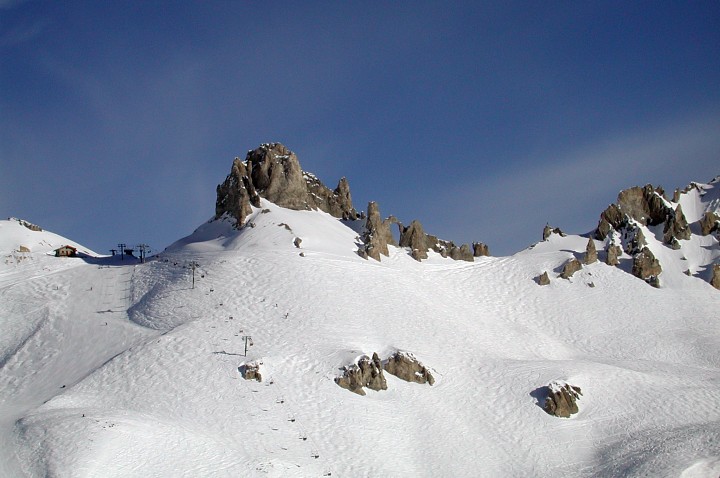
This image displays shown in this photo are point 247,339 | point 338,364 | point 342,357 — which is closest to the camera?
point 338,364

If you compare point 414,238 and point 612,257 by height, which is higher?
point 414,238

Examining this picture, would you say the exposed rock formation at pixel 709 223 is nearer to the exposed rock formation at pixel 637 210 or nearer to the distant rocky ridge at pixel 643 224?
the distant rocky ridge at pixel 643 224

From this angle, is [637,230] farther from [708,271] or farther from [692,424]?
[692,424]

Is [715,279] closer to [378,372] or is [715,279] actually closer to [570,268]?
[570,268]

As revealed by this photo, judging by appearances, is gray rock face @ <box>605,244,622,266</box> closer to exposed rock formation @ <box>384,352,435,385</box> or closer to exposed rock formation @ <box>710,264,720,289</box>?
exposed rock formation @ <box>710,264,720,289</box>

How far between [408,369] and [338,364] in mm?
5260

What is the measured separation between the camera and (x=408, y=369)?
51938 millimetres

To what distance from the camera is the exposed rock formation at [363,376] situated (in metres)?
48.9

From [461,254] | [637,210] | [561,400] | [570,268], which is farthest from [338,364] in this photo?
[637,210]

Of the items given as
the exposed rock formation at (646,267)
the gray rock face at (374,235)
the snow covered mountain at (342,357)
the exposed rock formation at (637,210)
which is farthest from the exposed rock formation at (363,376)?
the exposed rock formation at (637,210)

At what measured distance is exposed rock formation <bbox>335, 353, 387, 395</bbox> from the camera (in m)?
48.9

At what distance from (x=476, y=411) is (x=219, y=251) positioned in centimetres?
3184

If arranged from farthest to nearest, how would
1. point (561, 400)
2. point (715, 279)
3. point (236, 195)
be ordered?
point (236, 195) < point (715, 279) < point (561, 400)

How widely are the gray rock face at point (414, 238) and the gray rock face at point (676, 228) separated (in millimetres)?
27880
